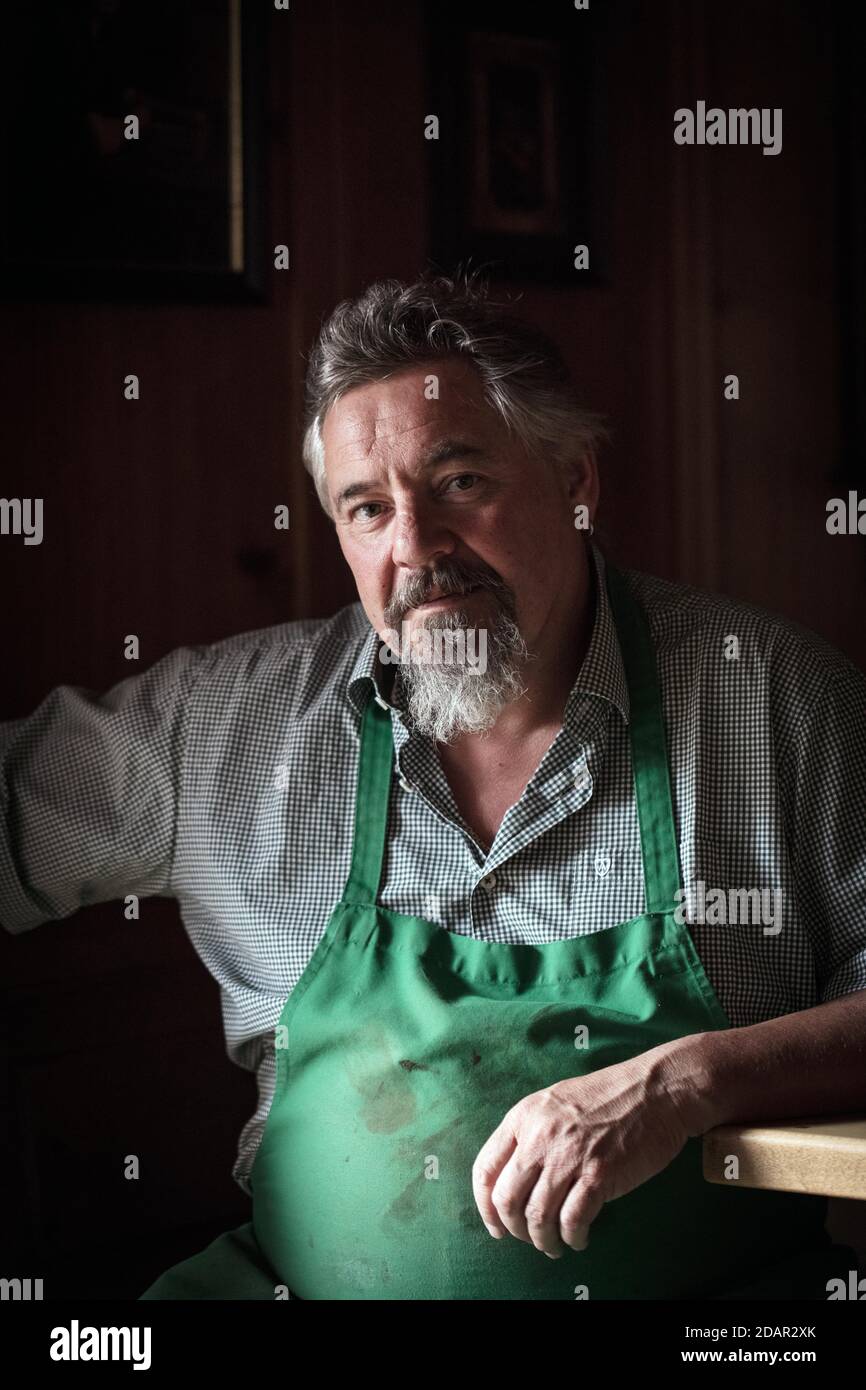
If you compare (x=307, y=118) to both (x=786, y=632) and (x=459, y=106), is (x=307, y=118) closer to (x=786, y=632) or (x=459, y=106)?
(x=459, y=106)

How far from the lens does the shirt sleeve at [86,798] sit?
159 cm

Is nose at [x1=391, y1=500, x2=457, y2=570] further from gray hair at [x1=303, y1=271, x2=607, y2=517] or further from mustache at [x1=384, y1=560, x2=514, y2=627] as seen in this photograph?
gray hair at [x1=303, y1=271, x2=607, y2=517]

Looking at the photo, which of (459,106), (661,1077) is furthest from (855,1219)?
(459,106)

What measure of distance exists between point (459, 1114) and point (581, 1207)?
20cm

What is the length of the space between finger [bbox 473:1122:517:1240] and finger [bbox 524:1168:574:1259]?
3 centimetres

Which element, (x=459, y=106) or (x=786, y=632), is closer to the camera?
(x=786, y=632)

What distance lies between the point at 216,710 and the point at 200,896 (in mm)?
214

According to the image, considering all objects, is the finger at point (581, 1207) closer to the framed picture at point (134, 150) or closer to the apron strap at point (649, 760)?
the apron strap at point (649, 760)

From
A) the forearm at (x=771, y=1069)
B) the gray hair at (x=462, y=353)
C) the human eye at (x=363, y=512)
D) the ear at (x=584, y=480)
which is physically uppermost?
the gray hair at (x=462, y=353)

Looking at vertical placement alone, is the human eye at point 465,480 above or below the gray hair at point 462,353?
below

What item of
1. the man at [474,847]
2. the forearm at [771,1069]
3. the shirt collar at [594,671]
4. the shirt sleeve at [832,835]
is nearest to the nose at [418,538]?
the man at [474,847]

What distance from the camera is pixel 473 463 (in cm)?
148

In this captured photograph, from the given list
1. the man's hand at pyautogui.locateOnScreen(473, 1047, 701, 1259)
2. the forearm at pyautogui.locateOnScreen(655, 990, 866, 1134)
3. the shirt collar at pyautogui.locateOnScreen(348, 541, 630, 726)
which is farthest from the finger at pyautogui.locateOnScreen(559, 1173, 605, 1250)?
the shirt collar at pyautogui.locateOnScreen(348, 541, 630, 726)

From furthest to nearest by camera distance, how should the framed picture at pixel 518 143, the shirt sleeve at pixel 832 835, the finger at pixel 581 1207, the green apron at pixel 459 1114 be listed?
the framed picture at pixel 518 143 → the shirt sleeve at pixel 832 835 → the green apron at pixel 459 1114 → the finger at pixel 581 1207
